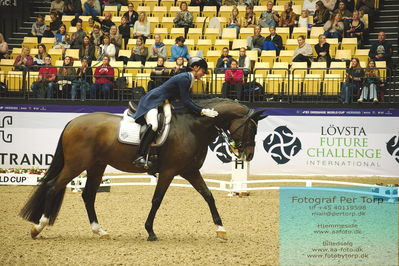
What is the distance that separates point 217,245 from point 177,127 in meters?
1.80

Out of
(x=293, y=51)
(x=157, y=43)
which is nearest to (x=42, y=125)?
(x=157, y=43)

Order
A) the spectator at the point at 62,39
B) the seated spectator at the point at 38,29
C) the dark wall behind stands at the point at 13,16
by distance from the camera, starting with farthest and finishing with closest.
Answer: the dark wall behind stands at the point at 13,16 < the seated spectator at the point at 38,29 < the spectator at the point at 62,39

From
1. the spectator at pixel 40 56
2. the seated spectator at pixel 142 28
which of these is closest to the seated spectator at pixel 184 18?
the seated spectator at pixel 142 28

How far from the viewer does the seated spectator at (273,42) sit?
20.7 meters

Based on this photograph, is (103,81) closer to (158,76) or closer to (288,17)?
(158,76)

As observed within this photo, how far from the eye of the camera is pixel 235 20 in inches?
871

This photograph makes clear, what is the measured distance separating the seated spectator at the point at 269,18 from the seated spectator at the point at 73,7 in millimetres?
6281

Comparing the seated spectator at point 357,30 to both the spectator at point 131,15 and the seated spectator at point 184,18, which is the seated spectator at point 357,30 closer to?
the seated spectator at point 184,18

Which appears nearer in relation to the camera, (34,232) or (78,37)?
(34,232)

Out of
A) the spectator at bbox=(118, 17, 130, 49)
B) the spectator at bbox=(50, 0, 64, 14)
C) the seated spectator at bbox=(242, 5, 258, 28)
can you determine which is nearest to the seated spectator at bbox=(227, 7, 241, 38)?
the seated spectator at bbox=(242, 5, 258, 28)

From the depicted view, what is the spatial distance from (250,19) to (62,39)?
5.80 metres

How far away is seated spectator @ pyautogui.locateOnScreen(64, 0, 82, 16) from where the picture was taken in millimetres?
24172

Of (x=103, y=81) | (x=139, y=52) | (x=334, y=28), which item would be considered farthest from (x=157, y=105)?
(x=334, y=28)

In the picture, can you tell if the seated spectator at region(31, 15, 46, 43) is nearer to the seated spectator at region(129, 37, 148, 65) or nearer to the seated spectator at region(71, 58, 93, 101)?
the seated spectator at region(129, 37, 148, 65)
